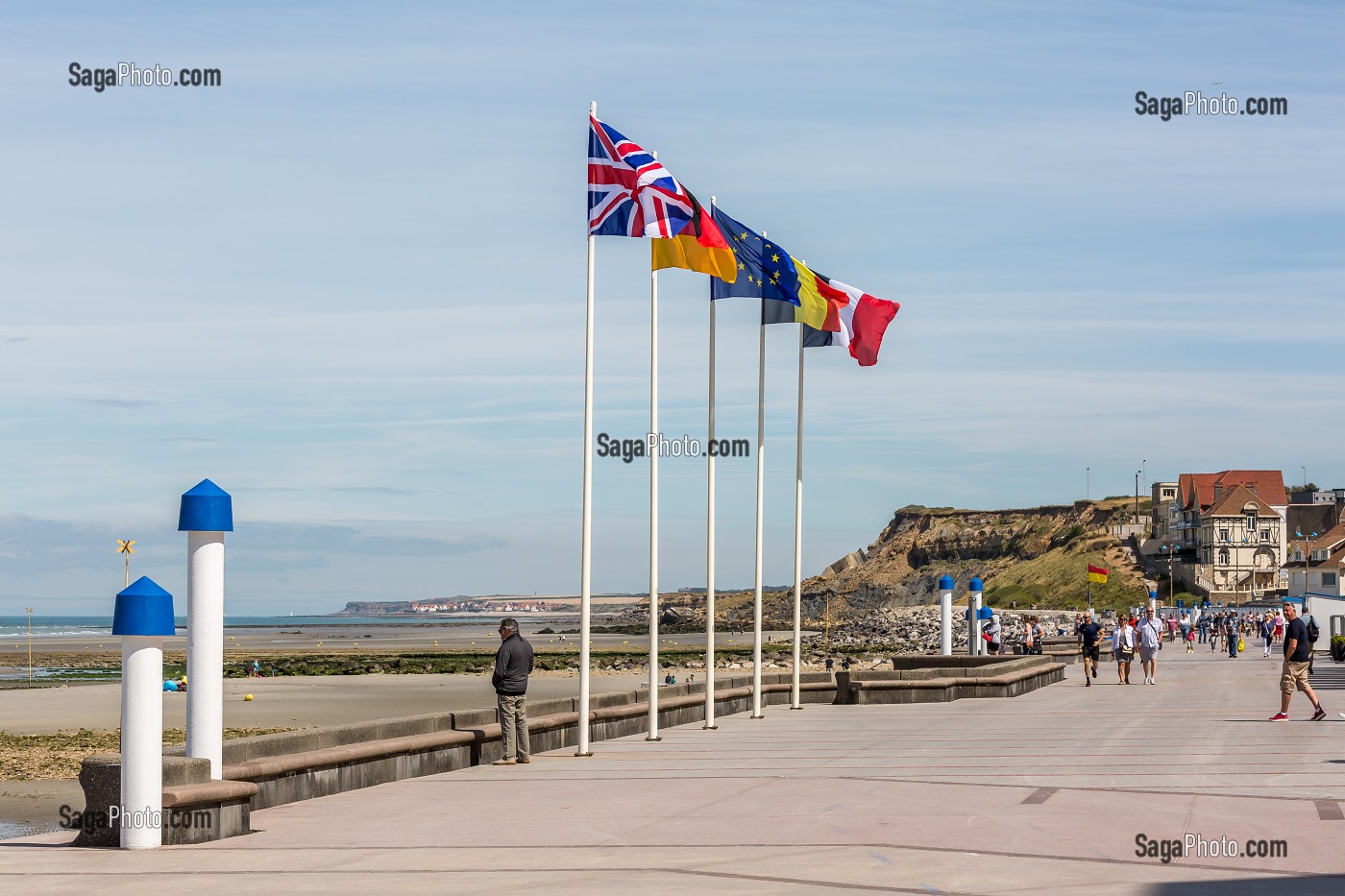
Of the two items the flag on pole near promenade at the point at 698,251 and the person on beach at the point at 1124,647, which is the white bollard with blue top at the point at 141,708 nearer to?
the flag on pole near promenade at the point at 698,251

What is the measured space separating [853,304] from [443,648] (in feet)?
290

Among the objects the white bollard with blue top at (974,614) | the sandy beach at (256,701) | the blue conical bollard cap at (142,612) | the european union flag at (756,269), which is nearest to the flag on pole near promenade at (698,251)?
the european union flag at (756,269)

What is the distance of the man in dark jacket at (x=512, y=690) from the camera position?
701 inches

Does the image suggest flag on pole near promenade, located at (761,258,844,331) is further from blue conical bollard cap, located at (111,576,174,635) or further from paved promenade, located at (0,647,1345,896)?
blue conical bollard cap, located at (111,576,174,635)

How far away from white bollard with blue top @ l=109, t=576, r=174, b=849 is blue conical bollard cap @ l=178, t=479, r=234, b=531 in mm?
783

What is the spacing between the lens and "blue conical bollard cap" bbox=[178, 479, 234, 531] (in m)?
12.3

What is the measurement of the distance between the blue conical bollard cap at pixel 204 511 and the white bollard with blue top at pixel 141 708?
2.57 feet

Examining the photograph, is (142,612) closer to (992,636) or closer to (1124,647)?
(1124,647)

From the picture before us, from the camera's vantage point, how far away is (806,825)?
1243 centimetres

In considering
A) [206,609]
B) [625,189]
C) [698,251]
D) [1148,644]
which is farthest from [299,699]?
[206,609]

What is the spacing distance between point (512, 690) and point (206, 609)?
6095mm

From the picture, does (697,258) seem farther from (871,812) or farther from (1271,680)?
(1271,680)

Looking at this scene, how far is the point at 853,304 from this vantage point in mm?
27750

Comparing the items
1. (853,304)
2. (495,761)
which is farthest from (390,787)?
(853,304)
